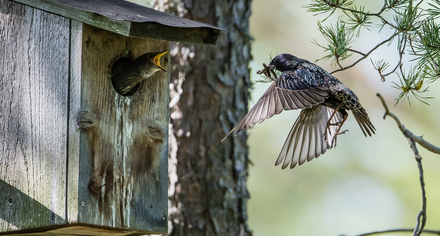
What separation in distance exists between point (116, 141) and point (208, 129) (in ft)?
4.99

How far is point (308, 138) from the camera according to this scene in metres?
3.36

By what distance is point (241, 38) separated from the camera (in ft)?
13.3

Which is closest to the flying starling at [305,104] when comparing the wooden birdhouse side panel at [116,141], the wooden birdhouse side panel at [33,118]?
the wooden birdhouse side panel at [116,141]

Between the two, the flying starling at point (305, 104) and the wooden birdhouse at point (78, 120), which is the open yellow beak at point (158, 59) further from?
the flying starling at point (305, 104)

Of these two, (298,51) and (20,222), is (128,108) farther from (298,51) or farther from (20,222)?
(298,51)

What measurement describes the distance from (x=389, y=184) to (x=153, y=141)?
19.2 ft

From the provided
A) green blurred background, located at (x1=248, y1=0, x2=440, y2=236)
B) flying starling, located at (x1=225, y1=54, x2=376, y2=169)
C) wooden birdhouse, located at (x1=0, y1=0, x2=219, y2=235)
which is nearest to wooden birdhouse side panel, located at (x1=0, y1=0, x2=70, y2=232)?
wooden birdhouse, located at (x1=0, y1=0, x2=219, y2=235)

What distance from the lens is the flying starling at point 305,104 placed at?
103 inches

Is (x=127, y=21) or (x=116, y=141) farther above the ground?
(x=127, y=21)

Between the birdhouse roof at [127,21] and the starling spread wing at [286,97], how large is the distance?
1.49 ft

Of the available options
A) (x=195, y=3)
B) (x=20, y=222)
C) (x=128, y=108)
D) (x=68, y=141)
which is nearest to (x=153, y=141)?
(x=128, y=108)

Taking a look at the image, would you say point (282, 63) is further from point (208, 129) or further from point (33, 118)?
point (33, 118)

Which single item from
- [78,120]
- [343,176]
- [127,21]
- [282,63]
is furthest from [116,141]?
[343,176]

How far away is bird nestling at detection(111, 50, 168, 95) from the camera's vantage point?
95.1 inches
